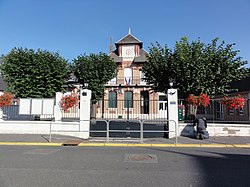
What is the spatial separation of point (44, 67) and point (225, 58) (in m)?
12.5

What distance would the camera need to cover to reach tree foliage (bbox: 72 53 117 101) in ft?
64.9

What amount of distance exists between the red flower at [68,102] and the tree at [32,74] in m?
3.08

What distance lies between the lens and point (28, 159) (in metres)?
6.38

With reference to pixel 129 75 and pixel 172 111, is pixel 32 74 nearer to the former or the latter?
pixel 172 111

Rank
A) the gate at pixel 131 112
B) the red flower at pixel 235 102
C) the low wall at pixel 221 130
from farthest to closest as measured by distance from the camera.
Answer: the gate at pixel 131 112 → the low wall at pixel 221 130 → the red flower at pixel 235 102

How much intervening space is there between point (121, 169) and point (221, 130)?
812cm

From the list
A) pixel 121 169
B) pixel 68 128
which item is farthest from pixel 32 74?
pixel 121 169

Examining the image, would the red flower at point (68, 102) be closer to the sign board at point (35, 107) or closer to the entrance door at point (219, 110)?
the sign board at point (35, 107)

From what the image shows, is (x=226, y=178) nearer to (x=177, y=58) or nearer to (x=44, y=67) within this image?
(x=177, y=58)

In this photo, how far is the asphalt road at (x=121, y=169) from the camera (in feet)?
14.4

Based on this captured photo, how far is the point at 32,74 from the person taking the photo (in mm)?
14703

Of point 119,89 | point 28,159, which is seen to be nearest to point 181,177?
point 28,159

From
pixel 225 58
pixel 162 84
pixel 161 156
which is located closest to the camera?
pixel 161 156

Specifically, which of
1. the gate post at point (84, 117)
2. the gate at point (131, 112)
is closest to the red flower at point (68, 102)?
the gate post at point (84, 117)
